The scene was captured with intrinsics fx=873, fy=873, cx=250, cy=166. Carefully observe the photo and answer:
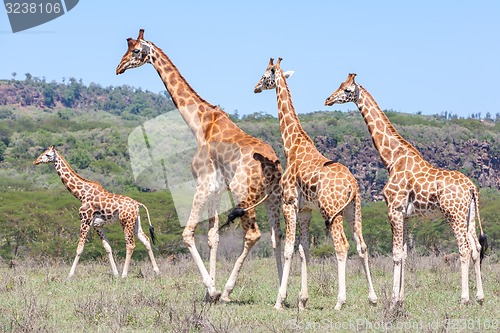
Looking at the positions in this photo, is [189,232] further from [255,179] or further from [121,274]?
[121,274]

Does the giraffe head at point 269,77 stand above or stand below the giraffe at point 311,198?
above

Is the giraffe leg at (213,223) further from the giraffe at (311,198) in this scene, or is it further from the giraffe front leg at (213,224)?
the giraffe at (311,198)

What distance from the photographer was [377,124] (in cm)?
1073

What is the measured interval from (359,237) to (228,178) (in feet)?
5.98

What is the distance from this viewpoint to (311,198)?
32.7 feet

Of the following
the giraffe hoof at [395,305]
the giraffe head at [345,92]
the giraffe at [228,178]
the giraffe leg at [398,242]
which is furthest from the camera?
the giraffe head at [345,92]

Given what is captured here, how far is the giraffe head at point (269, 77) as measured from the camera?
11.2 metres

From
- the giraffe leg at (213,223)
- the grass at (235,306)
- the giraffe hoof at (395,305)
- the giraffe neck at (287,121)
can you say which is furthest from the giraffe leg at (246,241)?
the giraffe hoof at (395,305)

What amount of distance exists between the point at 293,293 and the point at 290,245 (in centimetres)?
192

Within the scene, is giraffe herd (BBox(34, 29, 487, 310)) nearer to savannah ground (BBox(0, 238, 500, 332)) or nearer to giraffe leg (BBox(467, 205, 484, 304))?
giraffe leg (BBox(467, 205, 484, 304))

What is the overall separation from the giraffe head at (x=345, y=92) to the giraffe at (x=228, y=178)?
1046 mm

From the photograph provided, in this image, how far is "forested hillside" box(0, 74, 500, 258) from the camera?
972 inches

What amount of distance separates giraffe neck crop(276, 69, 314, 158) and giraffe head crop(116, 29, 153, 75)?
1.83 metres

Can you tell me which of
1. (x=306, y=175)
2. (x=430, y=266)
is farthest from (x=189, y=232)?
(x=430, y=266)
